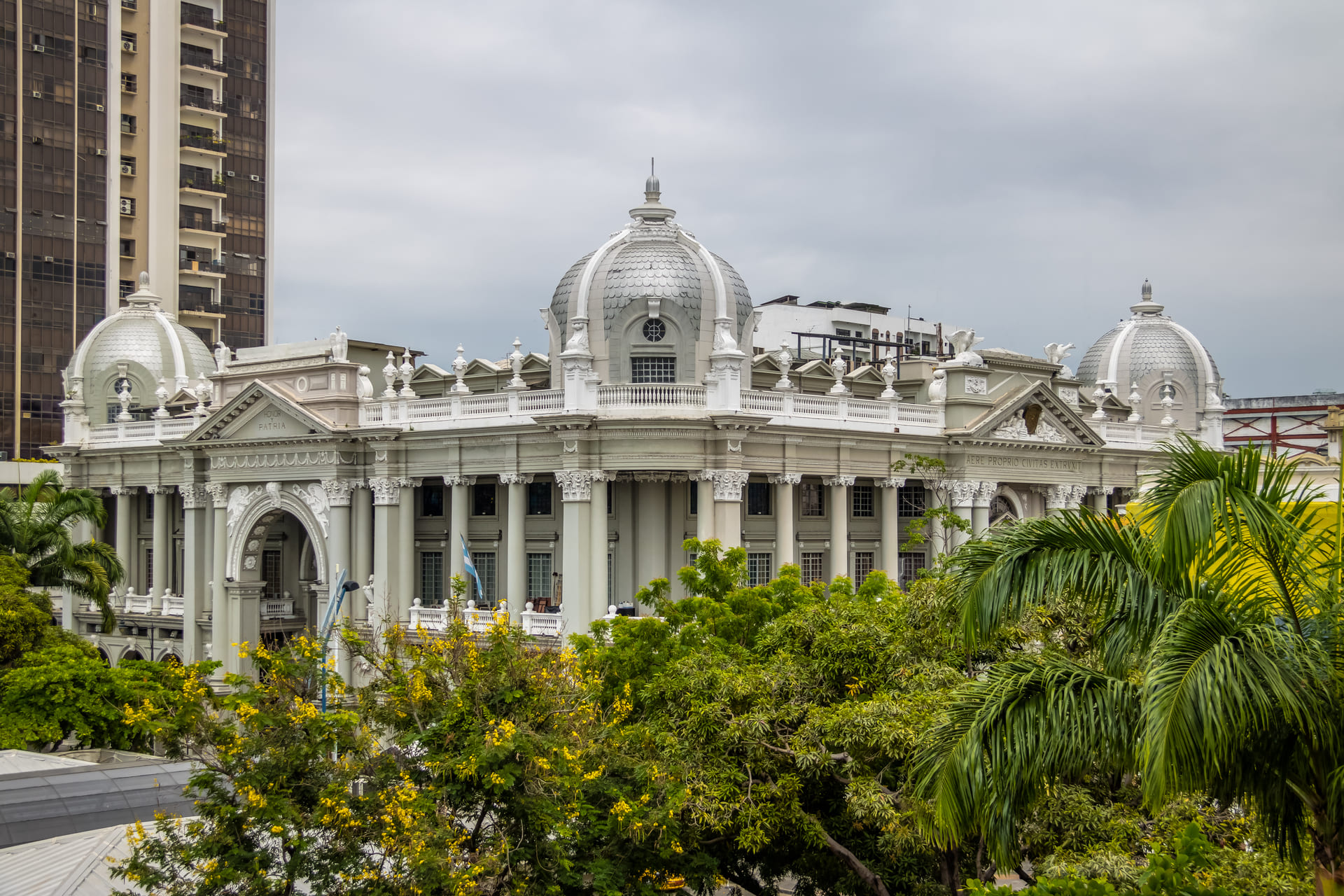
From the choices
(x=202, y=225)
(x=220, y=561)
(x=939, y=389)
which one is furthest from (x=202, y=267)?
(x=939, y=389)

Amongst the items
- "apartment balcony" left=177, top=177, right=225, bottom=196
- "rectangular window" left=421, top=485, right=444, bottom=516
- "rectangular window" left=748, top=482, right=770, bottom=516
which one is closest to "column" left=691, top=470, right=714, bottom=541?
"rectangular window" left=748, top=482, right=770, bottom=516

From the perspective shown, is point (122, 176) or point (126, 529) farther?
point (122, 176)

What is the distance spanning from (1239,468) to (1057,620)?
926cm

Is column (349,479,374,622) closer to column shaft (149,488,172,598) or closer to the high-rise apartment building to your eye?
column shaft (149,488,172,598)

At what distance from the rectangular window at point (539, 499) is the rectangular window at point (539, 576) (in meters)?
1.54

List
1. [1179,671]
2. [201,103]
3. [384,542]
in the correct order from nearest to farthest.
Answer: [1179,671] → [384,542] → [201,103]

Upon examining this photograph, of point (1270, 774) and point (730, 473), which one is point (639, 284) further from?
point (1270, 774)

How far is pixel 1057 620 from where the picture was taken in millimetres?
21500

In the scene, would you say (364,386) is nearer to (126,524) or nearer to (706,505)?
(706,505)

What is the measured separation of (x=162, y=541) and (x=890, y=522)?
33.7 metres

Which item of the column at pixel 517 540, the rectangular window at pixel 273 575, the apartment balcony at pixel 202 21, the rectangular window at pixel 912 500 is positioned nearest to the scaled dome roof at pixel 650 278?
the column at pixel 517 540

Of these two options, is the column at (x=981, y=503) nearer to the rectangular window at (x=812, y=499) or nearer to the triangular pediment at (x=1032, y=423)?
the triangular pediment at (x=1032, y=423)

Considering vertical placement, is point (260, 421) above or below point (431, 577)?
above

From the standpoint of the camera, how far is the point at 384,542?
49.9m
